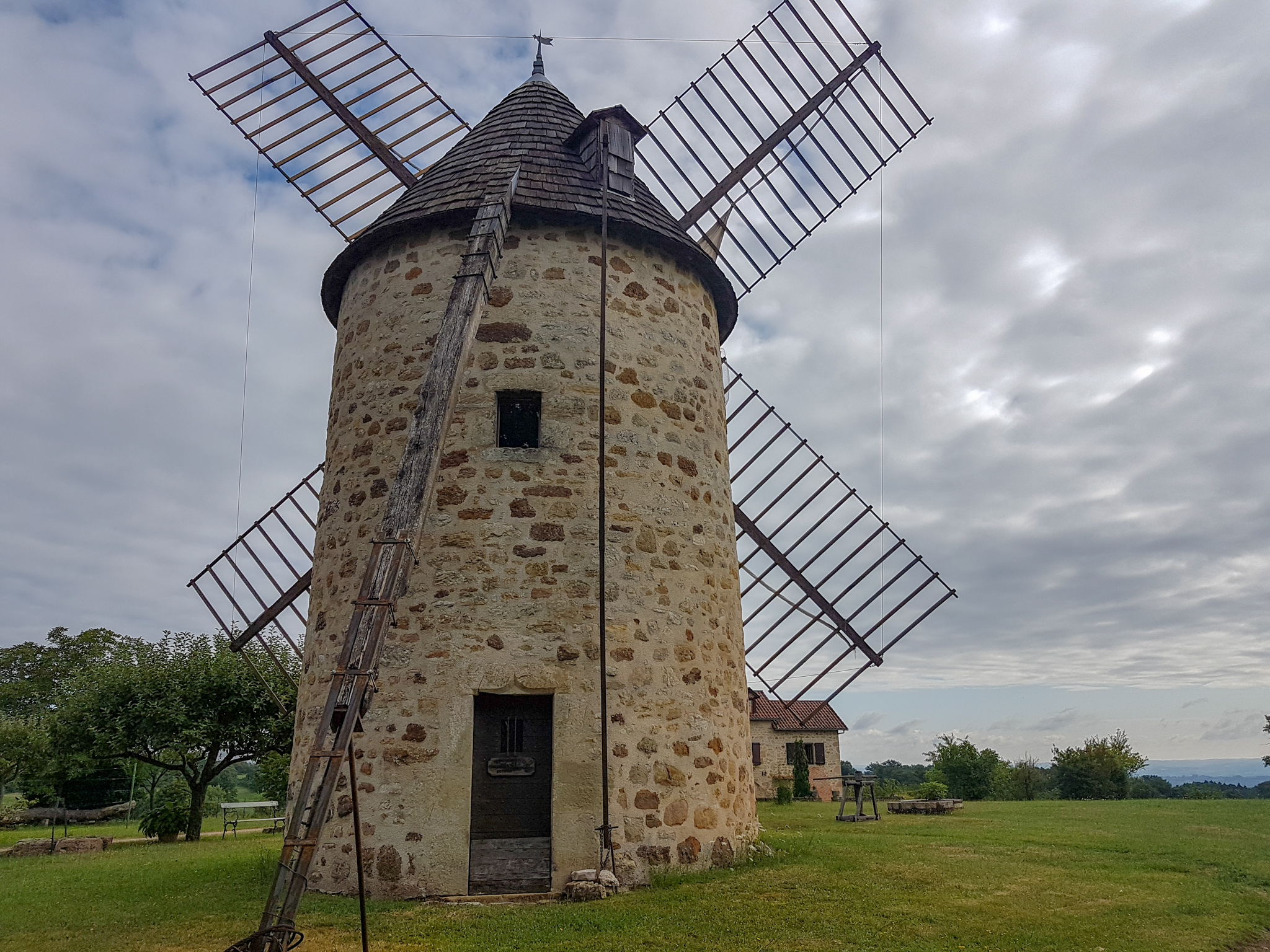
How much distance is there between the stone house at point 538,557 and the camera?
6.81m

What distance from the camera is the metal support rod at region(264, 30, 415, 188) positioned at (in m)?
10.7

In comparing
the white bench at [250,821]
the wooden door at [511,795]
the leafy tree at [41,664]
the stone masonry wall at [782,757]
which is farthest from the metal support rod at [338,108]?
the leafy tree at [41,664]

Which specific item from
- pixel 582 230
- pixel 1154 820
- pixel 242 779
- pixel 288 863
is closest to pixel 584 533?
pixel 582 230

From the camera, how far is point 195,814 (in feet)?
49.9

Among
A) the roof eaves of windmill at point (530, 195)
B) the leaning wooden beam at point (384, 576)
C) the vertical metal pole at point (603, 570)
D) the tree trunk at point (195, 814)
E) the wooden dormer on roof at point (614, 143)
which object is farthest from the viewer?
the tree trunk at point (195, 814)

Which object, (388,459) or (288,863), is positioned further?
(388,459)

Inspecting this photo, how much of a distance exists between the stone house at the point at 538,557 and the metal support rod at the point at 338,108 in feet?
6.41

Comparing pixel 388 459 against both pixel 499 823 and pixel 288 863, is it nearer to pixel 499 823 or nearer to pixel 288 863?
pixel 499 823

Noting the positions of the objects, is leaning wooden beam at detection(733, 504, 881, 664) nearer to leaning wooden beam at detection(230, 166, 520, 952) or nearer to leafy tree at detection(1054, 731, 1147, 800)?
leaning wooden beam at detection(230, 166, 520, 952)

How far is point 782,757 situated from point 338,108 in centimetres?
2262

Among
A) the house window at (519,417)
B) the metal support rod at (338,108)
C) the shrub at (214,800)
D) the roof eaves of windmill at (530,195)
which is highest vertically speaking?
the metal support rod at (338,108)

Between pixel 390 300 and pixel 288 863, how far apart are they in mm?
5643

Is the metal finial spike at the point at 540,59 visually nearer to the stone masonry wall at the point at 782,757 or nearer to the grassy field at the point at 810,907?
the grassy field at the point at 810,907

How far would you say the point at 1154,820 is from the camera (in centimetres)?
1218
